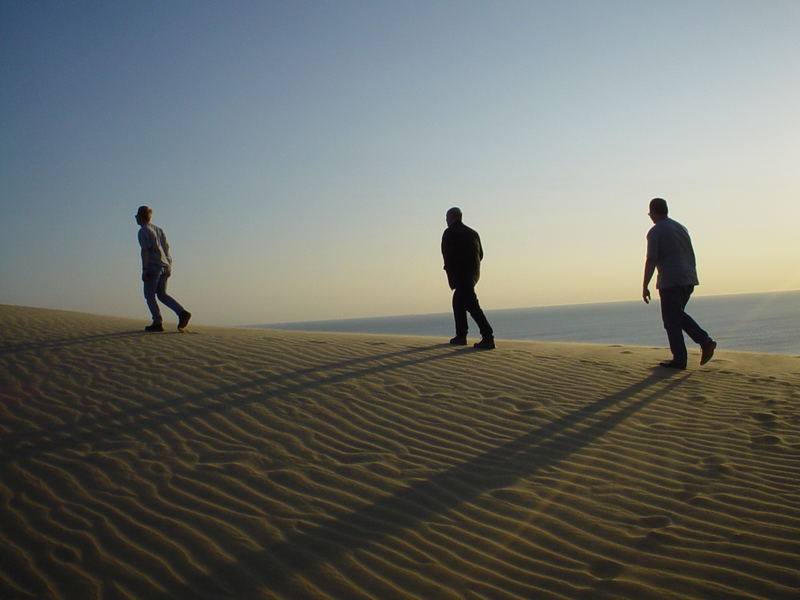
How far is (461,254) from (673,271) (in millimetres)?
2936

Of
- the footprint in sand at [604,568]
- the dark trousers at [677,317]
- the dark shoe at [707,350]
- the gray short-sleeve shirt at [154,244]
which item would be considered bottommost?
the footprint in sand at [604,568]

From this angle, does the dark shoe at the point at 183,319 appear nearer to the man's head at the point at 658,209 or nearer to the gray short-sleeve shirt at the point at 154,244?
the gray short-sleeve shirt at the point at 154,244

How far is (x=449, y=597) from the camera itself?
2787mm

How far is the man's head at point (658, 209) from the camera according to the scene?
738 centimetres

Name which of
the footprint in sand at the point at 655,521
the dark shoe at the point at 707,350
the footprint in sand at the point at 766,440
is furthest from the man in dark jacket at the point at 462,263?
the footprint in sand at the point at 655,521

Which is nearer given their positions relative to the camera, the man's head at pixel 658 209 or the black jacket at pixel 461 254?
the man's head at pixel 658 209

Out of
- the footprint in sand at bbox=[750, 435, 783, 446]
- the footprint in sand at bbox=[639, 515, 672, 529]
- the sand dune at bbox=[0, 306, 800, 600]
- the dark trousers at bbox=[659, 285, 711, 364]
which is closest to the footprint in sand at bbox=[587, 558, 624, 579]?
the sand dune at bbox=[0, 306, 800, 600]

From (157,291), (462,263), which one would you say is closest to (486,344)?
(462,263)

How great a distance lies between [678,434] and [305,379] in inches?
156

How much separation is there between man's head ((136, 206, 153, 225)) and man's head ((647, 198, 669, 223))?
7.43 metres

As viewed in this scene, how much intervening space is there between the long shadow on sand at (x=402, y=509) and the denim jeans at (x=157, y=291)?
258 inches

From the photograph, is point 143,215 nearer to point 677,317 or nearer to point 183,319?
point 183,319

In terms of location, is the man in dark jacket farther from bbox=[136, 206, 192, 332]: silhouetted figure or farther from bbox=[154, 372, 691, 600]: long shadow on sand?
bbox=[136, 206, 192, 332]: silhouetted figure

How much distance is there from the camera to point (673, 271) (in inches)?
283
